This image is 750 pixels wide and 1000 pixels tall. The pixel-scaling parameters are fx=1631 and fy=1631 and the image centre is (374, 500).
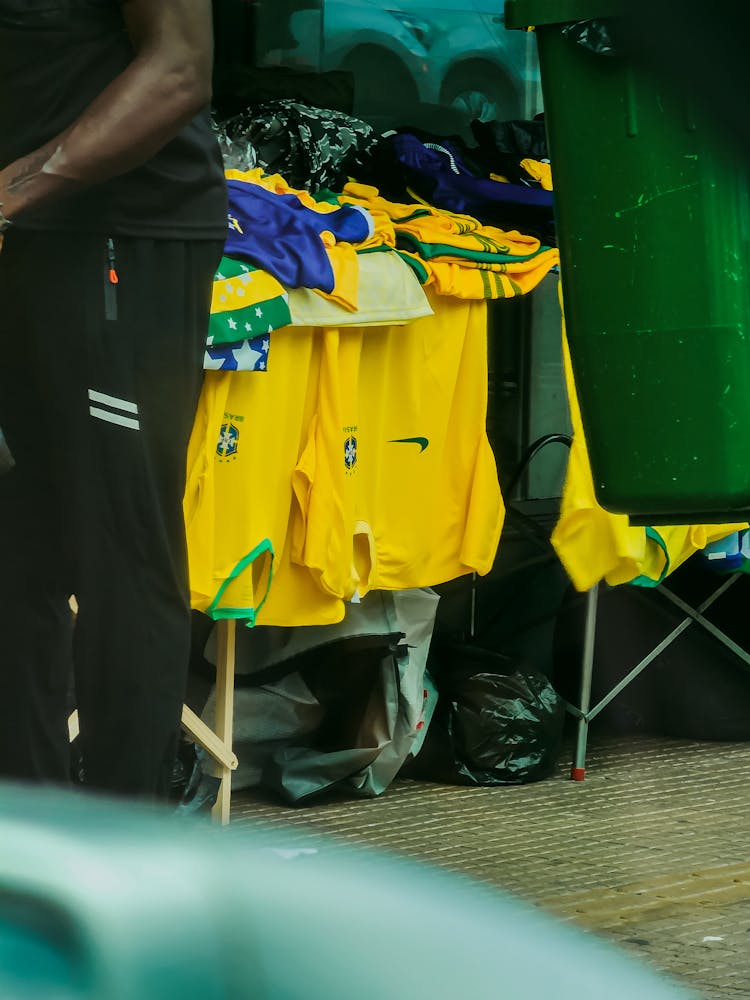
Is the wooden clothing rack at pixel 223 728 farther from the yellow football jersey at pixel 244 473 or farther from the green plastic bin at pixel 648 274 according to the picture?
the green plastic bin at pixel 648 274

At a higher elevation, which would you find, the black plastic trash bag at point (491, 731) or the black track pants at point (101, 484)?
the black track pants at point (101, 484)

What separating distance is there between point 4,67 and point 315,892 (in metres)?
1.97

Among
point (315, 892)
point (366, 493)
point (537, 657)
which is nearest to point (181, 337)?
point (366, 493)

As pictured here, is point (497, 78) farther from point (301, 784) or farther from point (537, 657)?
point (301, 784)

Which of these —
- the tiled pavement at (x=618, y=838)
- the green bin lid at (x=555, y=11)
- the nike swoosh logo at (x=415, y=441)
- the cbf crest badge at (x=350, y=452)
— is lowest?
the tiled pavement at (x=618, y=838)

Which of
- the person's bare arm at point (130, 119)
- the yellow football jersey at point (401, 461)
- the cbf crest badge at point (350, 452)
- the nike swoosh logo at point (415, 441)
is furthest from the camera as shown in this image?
the nike swoosh logo at point (415, 441)

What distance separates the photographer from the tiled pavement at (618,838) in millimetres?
3387

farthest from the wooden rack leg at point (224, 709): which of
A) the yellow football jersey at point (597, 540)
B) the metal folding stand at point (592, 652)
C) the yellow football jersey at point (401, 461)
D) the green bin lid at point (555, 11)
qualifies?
the green bin lid at point (555, 11)

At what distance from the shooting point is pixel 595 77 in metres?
2.33

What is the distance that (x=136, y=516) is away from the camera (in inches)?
103

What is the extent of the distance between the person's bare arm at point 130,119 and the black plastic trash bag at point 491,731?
93.5 inches

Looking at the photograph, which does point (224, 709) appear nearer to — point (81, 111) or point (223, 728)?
point (223, 728)

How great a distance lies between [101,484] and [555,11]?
1.00 m

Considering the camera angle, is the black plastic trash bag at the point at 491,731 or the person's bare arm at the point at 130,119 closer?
the person's bare arm at the point at 130,119
